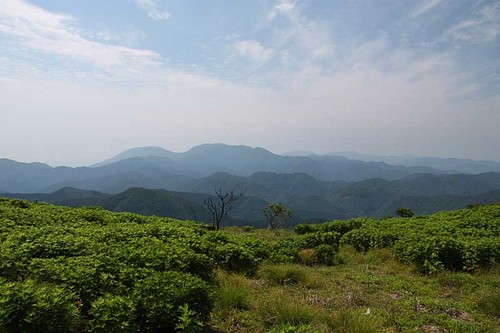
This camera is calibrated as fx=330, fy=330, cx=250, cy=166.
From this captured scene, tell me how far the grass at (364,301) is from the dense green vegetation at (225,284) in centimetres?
3

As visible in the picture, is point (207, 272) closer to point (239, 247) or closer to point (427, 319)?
point (239, 247)

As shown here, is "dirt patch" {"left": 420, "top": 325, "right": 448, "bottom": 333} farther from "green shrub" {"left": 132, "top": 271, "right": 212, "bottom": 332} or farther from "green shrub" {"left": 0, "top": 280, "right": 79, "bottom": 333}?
"green shrub" {"left": 0, "top": 280, "right": 79, "bottom": 333}

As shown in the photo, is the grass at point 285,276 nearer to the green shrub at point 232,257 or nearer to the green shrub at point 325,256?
the green shrub at point 232,257

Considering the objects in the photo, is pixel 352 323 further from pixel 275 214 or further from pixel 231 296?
pixel 275 214

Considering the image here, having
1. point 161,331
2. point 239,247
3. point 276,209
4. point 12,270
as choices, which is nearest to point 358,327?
point 161,331

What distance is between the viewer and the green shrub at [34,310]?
4641mm

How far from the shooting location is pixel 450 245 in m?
12.6

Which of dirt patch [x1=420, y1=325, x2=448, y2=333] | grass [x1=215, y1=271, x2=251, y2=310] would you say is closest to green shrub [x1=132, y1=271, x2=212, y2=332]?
grass [x1=215, y1=271, x2=251, y2=310]

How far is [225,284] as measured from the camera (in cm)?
908

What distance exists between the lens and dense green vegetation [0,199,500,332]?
5431mm

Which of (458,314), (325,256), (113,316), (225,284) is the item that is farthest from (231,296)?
(325,256)

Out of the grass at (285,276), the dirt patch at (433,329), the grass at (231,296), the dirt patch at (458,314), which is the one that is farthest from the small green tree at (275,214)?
the dirt patch at (433,329)

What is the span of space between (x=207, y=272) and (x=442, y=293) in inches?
282

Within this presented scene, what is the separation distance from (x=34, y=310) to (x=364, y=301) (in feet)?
24.9
